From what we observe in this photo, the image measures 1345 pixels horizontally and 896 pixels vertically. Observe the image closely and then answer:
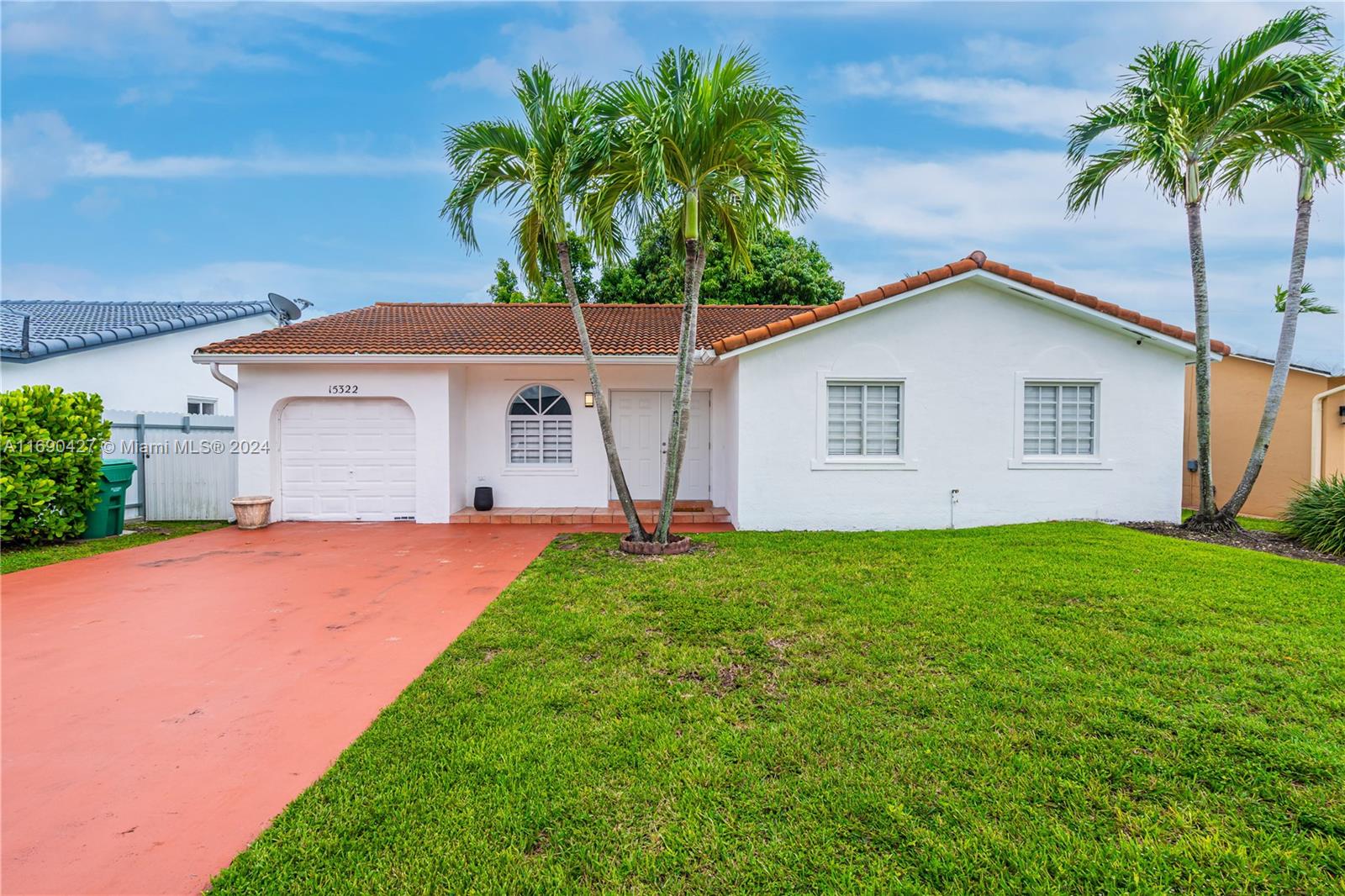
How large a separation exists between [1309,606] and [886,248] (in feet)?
62.9

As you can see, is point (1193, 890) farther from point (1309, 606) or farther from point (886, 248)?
point (886, 248)

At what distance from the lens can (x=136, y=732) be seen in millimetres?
3723

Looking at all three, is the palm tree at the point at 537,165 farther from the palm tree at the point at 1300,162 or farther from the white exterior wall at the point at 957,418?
the palm tree at the point at 1300,162

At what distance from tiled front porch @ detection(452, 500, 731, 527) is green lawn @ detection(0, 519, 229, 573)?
4.93 m

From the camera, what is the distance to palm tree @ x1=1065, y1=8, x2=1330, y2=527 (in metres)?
8.50

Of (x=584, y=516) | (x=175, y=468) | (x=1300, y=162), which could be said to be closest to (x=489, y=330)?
(x=584, y=516)

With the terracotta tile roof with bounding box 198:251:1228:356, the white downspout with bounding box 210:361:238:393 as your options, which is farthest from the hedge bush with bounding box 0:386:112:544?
the terracotta tile roof with bounding box 198:251:1228:356

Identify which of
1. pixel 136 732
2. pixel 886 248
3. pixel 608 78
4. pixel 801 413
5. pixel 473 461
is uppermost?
pixel 886 248

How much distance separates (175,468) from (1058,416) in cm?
1733

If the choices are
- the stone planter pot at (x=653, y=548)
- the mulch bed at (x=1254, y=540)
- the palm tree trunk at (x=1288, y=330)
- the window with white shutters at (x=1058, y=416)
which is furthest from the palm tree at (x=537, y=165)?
the palm tree trunk at (x=1288, y=330)

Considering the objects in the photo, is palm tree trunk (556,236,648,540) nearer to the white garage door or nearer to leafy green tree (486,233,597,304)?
the white garage door

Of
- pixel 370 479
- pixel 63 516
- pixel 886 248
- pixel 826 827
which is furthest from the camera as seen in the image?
pixel 886 248

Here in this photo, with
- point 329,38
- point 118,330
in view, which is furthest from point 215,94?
point 118,330

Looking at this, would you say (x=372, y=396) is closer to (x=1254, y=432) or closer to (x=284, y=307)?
(x=284, y=307)
